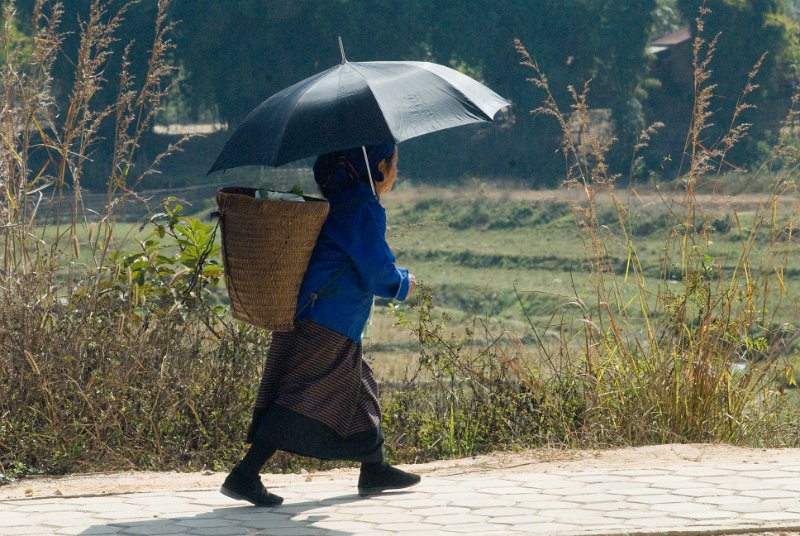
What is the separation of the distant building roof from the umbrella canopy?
4063 centimetres

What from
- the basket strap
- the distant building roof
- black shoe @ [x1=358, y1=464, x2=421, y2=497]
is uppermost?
the distant building roof

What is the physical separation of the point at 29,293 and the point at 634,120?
36.6 meters

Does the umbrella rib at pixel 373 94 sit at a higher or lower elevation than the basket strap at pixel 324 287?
higher

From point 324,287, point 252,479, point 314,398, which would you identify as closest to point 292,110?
point 324,287

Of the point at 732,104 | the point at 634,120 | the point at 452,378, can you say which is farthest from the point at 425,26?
the point at 452,378

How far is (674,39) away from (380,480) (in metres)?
45.0

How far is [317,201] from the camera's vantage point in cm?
364

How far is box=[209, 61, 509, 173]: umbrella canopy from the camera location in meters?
3.64

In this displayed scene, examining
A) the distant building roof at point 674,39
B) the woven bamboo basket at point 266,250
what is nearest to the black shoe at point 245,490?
the woven bamboo basket at point 266,250

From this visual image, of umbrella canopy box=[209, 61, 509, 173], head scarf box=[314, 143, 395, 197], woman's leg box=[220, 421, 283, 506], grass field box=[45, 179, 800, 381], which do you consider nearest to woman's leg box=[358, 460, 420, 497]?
woman's leg box=[220, 421, 283, 506]

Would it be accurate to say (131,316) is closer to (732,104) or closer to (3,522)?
(3,522)

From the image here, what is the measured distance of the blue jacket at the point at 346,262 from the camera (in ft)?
12.3

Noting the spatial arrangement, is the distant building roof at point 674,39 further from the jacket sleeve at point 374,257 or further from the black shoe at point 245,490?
the black shoe at point 245,490

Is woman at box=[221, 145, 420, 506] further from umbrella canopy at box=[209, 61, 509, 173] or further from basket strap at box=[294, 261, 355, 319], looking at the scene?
umbrella canopy at box=[209, 61, 509, 173]
